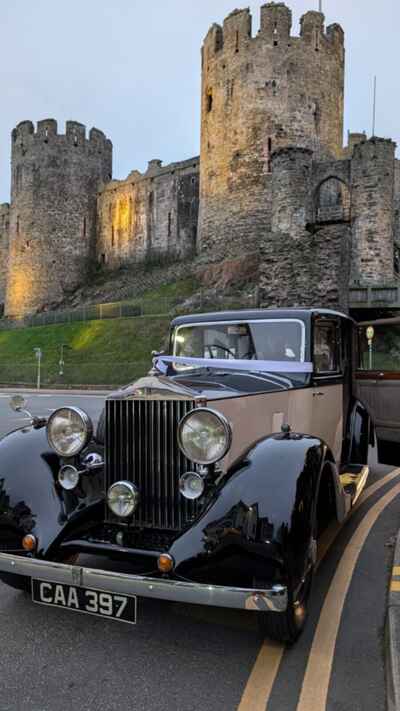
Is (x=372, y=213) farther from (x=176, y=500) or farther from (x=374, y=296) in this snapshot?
(x=176, y=500)

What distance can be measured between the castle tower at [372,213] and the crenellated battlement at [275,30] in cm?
1121

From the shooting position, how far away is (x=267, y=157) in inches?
1468

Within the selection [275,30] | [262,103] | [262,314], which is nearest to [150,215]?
[262,103]

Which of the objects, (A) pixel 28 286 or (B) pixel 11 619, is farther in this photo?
(A) pixel 28 286

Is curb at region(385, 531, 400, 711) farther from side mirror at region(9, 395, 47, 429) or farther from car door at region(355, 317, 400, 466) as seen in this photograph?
car door at region(355, 317, 400, 466)

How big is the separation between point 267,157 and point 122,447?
120 ft

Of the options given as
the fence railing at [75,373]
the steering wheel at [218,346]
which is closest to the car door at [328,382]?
the steering wheel at [218,346]

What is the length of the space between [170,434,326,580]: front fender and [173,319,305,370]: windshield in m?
1.69

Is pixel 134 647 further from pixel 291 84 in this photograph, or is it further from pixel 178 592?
pixel 291 84

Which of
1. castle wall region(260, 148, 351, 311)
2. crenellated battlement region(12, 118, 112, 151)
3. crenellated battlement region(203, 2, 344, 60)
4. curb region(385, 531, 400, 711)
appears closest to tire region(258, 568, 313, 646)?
curb region(385, 531, 400, 711)

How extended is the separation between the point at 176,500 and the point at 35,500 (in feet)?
3.16

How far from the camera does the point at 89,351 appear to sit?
101 ft

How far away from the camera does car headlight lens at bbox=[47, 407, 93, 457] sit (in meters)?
3.87

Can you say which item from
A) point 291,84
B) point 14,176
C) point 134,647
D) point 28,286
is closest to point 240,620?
point 134,647
